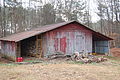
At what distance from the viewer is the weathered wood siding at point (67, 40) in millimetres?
15913

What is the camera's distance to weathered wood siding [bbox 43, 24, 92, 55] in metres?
15.9

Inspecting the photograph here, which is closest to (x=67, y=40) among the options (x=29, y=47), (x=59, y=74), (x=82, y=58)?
(x=82, y=58)

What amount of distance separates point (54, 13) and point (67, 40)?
58.8 ft

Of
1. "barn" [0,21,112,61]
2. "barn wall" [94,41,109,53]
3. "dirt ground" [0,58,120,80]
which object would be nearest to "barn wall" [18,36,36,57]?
"barn" [0,21,112,61]

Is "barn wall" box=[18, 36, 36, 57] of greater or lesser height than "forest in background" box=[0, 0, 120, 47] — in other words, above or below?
below

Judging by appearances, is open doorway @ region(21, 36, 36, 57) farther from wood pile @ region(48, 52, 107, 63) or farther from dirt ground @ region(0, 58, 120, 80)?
dirt ground @ region(0, 58, 120, 80)

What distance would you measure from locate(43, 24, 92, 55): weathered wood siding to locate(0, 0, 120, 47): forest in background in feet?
47.2

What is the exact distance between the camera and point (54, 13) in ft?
110

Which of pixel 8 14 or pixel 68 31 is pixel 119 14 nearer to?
pixel 68 31

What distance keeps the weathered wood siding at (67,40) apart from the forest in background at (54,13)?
14.4 m

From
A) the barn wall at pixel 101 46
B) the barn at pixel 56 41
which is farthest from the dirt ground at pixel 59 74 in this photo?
the barn wall at pixel 101 46

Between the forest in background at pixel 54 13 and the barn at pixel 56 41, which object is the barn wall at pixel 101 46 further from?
the forest in background at pixel 54 13

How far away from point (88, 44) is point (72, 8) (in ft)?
58.7

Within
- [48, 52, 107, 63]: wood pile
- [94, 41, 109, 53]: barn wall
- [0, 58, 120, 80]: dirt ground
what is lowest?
[0, 58, 120, 80]: dirt ground
